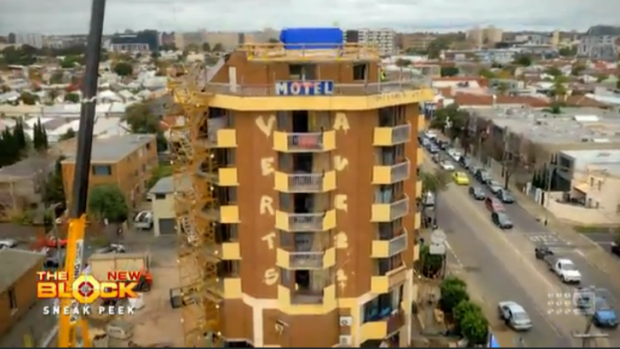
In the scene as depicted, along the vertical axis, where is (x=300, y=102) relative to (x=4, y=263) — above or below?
above

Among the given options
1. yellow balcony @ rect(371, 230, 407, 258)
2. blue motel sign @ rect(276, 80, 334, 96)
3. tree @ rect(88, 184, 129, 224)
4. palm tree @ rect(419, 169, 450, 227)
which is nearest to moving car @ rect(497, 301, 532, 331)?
yellow balcony @ rect(371, 230, 407, 258)

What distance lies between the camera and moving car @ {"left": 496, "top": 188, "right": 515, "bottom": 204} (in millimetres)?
15125

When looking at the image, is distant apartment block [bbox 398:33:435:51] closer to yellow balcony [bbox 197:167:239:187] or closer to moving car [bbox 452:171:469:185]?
moving car [bbox 452:171:469:185]

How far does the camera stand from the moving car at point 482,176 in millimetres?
16969

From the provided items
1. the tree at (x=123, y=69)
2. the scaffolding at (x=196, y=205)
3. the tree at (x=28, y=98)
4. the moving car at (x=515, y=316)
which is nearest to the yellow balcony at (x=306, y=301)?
the scaffolding at (x=196, y=205)

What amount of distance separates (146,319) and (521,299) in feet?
18.8

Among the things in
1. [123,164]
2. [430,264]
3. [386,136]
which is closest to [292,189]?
[386,136]

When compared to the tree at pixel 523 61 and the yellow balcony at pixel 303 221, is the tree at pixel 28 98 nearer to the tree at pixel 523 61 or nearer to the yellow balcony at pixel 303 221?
the yellow balcony at pixel 303 221

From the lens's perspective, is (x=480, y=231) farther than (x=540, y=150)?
No

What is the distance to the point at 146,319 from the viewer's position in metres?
8.89

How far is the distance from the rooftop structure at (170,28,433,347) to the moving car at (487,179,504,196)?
30.3 ft

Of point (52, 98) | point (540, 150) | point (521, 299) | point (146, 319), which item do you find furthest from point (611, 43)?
point (146, 319)

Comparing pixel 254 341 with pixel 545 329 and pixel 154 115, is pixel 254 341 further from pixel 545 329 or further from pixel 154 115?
pixel 154 115

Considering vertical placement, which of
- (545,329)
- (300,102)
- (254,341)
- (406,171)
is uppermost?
(300,102)
